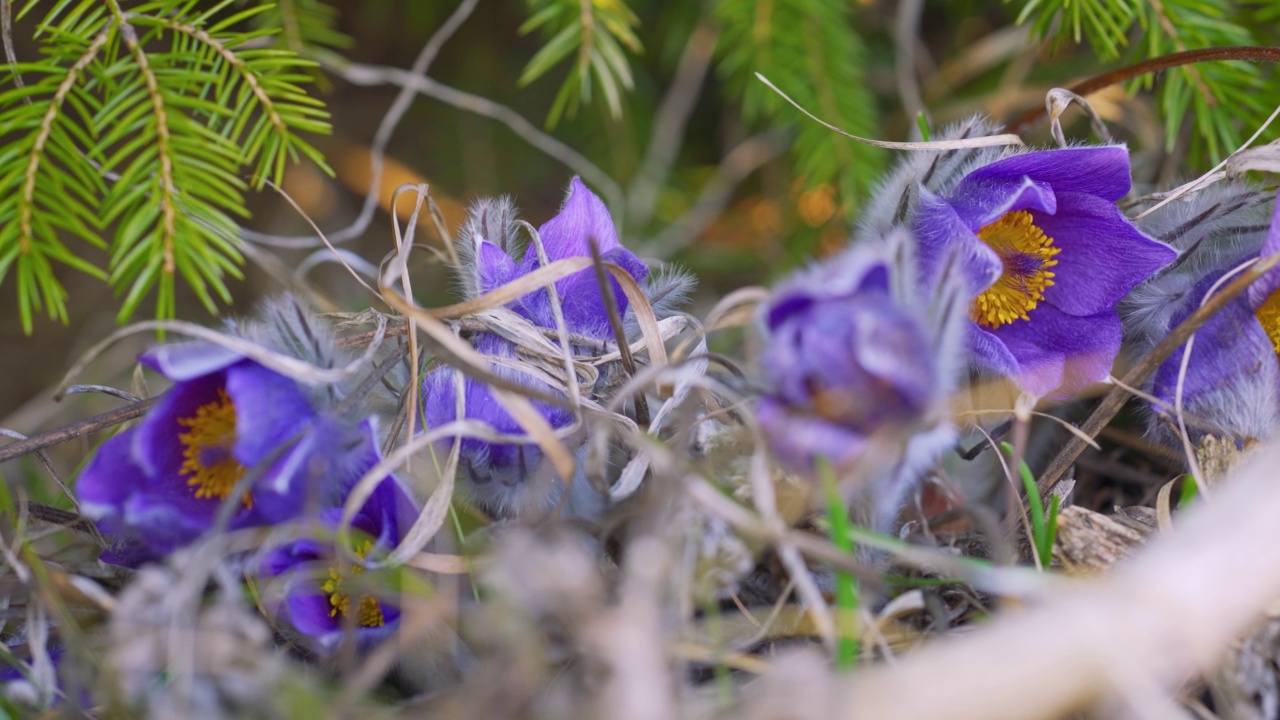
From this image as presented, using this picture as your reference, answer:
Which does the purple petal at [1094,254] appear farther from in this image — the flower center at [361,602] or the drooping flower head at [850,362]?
the flower center at [361,602]

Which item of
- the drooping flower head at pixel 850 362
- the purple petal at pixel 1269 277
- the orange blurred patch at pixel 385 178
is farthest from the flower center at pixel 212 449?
the orange blurred patch at pixel 385 178

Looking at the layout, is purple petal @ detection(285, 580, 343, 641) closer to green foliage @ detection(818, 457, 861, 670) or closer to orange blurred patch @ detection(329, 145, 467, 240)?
green foliage @ detection(818, 457, 861, 670)

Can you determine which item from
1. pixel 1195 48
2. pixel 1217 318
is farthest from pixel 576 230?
pixel 1195 48

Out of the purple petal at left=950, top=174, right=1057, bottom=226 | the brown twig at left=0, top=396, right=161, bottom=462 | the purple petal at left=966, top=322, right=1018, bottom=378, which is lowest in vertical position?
the brown twig at left=0, top=396, right=161, bottom=462

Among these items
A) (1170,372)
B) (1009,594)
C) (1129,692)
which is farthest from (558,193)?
(1129,692)

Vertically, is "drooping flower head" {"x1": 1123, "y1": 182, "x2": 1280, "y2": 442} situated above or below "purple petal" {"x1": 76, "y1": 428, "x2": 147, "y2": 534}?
above

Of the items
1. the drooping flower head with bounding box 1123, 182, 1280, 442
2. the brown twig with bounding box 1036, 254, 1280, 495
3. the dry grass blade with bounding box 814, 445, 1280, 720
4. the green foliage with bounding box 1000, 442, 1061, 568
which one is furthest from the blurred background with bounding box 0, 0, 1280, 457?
the dry grass blade with bounding box 814, 445, 1280, 720
